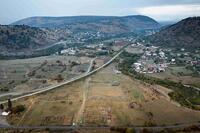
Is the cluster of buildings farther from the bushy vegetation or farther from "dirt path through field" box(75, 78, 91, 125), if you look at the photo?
"dirt path through field" box(75, 78, 91, 125)

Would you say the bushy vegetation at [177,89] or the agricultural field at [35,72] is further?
the agricultural field at [35,72]

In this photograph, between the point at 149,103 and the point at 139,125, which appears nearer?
the point at 139,125

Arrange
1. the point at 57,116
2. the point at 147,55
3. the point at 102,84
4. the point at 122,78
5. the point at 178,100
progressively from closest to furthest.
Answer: the point at 57,116 < the point at 178,100 < the point at 102,84 < the point at 122,78 < the point at 147,55

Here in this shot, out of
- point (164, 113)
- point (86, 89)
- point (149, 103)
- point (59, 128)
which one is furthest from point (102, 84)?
point (59, 128)

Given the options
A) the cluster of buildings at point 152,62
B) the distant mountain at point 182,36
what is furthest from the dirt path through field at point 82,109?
the distant mountain at point 182,36

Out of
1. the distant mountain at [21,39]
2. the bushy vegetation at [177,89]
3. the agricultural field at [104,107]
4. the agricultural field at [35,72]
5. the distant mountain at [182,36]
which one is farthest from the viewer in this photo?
the distant mountain at [182,36]

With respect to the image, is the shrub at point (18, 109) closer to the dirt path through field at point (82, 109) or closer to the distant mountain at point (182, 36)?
the dirt path through field at point (82, 109)

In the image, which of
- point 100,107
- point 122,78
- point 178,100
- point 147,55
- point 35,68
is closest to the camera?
point 100,107

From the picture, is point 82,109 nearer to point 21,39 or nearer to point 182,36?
point 21,39

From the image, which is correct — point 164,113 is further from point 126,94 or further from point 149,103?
point 126,94
